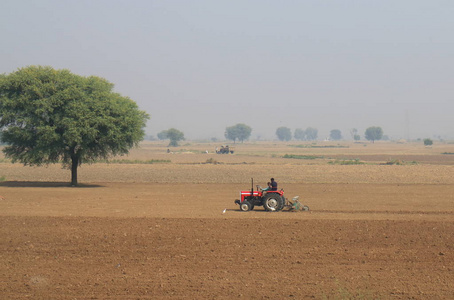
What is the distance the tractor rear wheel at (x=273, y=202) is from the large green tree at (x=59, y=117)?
703 inches

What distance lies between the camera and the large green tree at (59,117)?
36.8 m

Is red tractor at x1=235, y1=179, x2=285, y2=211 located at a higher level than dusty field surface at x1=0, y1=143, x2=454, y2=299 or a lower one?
higher

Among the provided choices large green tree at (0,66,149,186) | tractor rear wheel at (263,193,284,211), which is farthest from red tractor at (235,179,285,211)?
large green tree at (0,66,149,186)

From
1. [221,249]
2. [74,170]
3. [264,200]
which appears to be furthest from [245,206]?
[74,170]

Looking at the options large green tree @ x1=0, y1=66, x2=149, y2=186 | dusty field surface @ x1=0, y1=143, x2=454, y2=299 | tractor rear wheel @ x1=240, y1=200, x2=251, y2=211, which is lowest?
dusty field surface @ x1=0, y1=143, x2=454, y2=299

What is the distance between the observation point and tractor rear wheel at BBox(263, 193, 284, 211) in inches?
917

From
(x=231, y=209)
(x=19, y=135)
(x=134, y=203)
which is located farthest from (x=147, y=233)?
(x=19, y=135)

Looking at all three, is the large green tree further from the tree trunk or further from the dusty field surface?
the dusty field surface

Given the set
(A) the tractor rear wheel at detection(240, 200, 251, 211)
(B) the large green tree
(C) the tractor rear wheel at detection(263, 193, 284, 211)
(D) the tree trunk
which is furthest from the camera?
(D) the tree trunk

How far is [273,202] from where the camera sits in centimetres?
2334

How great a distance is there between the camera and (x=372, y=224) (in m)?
19.4

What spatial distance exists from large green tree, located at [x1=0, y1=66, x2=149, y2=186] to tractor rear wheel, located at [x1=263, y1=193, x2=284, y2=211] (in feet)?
58.6

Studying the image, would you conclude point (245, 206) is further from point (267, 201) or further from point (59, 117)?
point (59, 117)

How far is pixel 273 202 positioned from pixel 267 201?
0.97 feet
